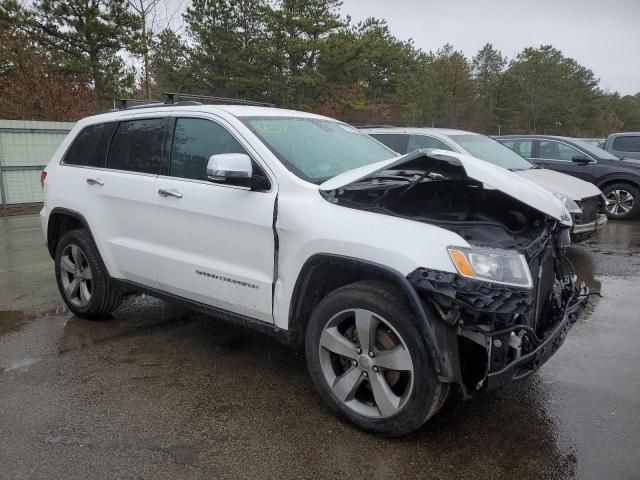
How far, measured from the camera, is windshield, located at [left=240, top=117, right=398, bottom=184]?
3.58 meters

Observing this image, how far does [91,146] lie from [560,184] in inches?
239

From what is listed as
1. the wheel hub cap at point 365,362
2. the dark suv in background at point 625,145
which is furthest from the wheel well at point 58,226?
the dark suv in background at point 625,145

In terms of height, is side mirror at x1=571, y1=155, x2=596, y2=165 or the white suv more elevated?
side mirror at x1=571, y1=155, x2=596, y2=165

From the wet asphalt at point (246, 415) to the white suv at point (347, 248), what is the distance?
273 millimetres

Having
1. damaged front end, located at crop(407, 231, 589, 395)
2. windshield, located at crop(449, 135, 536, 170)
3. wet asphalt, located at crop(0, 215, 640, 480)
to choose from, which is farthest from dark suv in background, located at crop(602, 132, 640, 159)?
damaged front end, located at crop(407, 231, 589, 395)

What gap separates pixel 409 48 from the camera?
135ft

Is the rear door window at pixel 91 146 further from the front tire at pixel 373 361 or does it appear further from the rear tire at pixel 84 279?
the front tire at pixel 373 361

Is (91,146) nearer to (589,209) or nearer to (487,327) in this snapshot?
(487,327)

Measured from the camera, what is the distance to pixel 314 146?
3.89m

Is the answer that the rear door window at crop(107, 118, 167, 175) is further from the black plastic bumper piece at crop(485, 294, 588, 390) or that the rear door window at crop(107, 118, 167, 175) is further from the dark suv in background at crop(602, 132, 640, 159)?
the dark suv in background at crop(602, 132, 640, 159)

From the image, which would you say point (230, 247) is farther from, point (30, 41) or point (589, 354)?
point (30, 41)

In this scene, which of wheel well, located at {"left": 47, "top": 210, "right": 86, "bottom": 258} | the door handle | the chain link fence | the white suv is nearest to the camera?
the white suv

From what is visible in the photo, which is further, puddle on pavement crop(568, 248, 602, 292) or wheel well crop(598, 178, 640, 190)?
wheel well crop(598, 178, 640, 190)

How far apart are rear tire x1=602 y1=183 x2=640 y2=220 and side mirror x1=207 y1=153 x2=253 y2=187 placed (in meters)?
9.32
